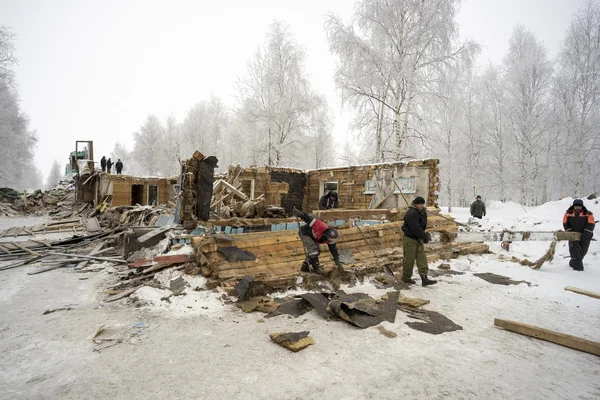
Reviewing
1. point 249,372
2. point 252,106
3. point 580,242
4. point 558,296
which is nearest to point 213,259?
point 249,372

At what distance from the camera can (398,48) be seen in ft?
45.5

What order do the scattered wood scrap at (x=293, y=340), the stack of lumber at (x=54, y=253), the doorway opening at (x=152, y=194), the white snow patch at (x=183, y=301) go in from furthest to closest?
the doorway opening at (x=152, y=194), the stack of lumber at (x=54, y=253), the white snow patch at (x=183, y=301), the scattered wood scrap at (x=293, y=340)

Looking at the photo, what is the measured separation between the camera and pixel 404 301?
14.9 ft

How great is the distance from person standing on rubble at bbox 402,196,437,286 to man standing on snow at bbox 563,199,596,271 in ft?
13.4

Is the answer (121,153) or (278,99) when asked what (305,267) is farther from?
(121,153)

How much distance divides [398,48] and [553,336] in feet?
46.5

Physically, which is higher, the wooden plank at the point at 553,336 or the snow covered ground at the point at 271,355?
the wooden plank at the point at 553,336

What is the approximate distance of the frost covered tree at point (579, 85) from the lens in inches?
666

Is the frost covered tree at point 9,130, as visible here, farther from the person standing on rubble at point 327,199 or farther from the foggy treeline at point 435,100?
the person standing on rubble at point 327,199

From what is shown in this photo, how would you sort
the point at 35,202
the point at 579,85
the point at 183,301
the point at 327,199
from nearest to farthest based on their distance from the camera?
the point at 183,301
the point at 327,199
the point at 579,85
the point at 35,202

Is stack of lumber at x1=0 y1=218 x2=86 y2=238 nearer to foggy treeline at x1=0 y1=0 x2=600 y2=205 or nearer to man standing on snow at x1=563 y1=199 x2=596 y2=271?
foggy treeline at x1=0 y1=0 x2=600 y2=205

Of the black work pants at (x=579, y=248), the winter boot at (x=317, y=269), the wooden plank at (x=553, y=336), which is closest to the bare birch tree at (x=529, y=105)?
the black work pants at (x=579, y=248)

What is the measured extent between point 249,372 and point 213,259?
2689 millimetres

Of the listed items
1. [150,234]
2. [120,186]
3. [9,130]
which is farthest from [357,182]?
[9,130]
